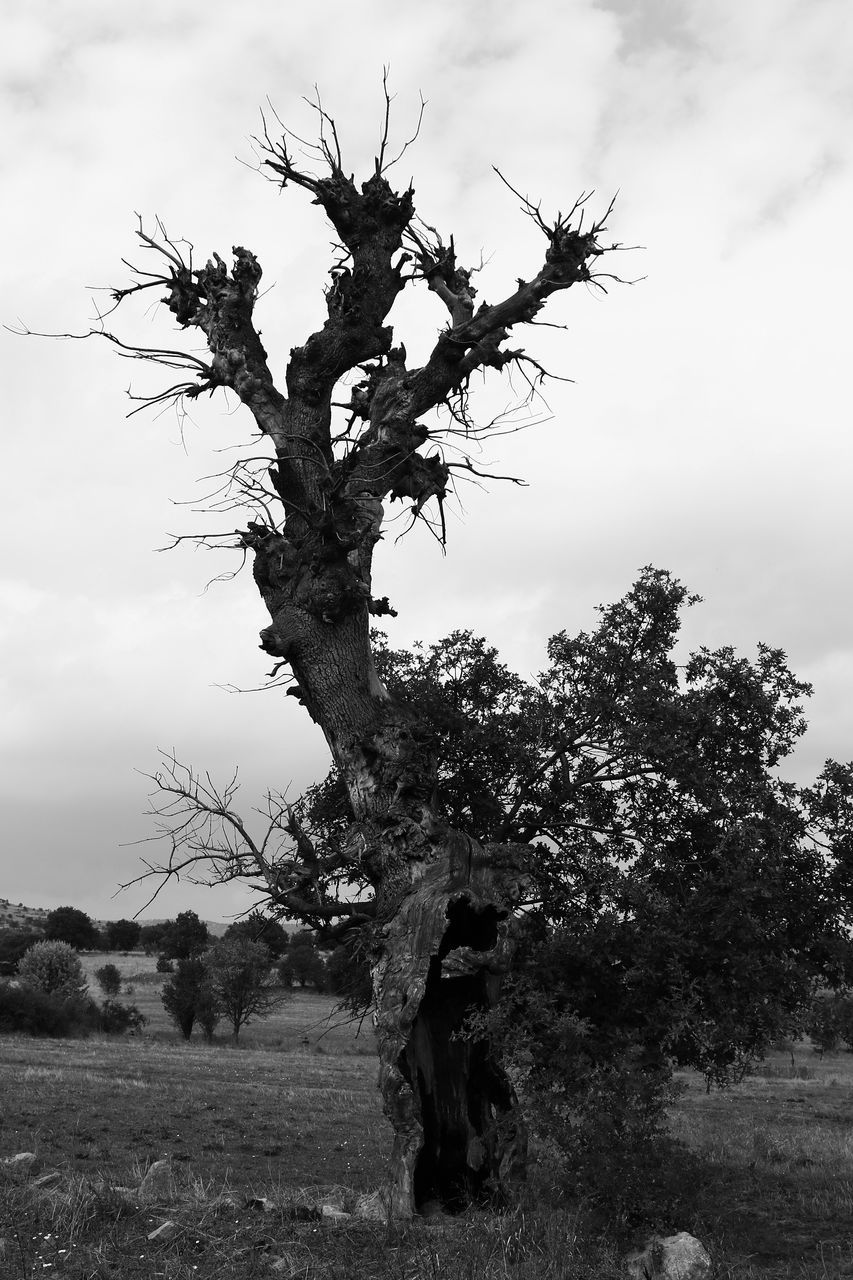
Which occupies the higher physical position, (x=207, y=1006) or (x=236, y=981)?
(x=236, y=981)

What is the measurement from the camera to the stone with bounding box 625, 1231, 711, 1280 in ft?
27.6

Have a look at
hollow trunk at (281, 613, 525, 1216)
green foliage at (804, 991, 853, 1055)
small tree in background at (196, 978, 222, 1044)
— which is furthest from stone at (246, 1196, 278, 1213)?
small tree in background at (196, 978, 222, 1044)

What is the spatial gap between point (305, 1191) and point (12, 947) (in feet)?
223

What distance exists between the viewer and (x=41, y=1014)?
46.1 m

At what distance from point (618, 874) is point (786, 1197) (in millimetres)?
4957

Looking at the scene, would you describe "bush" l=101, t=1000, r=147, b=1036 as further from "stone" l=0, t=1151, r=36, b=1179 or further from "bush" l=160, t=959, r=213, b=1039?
"stone" l=0, t=1151, r=36, b=1179

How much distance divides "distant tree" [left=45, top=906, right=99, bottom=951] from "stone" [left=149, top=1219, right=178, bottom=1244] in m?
93.3

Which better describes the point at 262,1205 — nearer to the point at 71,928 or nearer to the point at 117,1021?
the point at 117,1021

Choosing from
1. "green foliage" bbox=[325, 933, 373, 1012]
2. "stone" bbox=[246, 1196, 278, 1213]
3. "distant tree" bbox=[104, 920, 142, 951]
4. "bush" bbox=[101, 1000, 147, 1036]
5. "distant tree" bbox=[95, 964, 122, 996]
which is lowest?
"stone" bbox=[246, 1196, 278, 1213]

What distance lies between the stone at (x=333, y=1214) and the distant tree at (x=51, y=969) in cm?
4687

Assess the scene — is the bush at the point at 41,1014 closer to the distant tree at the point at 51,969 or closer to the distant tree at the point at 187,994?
the distant tree at the point at 187,994

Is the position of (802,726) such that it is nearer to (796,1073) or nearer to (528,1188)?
(528,1188)

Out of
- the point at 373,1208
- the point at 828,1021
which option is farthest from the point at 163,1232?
the point at 828,1021

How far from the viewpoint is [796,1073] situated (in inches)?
1661
